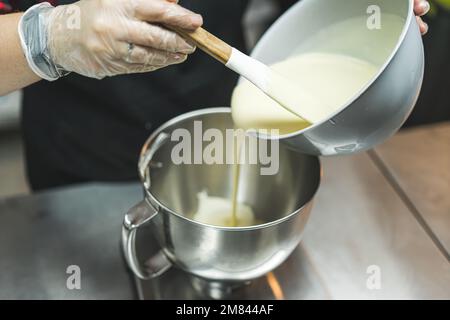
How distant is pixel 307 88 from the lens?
0.78m

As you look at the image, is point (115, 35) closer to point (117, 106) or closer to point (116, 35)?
point (116, 35)

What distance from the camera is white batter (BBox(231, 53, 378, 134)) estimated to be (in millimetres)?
750

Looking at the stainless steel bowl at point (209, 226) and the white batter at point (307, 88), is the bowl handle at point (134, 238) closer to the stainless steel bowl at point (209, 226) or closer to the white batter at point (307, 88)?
the stainless steel bowl at point (209, 226)

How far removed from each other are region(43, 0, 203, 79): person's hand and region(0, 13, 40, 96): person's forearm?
0.14ft

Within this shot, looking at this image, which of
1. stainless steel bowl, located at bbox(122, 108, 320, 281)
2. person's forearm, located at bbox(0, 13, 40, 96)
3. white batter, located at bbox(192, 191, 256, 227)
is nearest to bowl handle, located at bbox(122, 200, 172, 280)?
stainless steel bowl, located at bbox(122, 108, 320, 281)

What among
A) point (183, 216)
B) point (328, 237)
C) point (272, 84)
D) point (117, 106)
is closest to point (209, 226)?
point (183, 216)

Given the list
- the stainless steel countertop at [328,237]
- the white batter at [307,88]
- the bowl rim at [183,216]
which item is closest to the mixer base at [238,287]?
the stainless steel countertop at [328,237]

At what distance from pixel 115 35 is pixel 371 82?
283 millimetres

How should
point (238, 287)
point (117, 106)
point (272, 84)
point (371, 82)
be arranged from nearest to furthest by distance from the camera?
point (371, 82)
point (272, 84)
point (238, 287)
point (117, 106)

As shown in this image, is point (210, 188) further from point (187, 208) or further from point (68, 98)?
point (68, 98)

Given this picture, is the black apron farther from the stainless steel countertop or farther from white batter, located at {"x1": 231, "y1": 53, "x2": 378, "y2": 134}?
white batter, located at {"x1": 231, "y1": 53, "x2": 378, "y2": 134}

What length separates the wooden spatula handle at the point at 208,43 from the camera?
0.65m

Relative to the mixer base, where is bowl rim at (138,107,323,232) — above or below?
above

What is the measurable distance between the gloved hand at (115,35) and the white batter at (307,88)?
0.13 m
